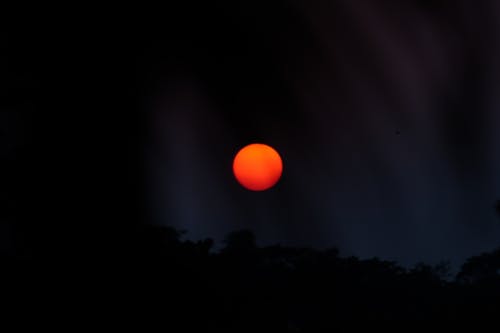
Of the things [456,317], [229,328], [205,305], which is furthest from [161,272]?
[456,317]

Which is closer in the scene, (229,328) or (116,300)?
(116,300)

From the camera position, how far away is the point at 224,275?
1036 cm

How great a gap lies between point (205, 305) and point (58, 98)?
143 inches

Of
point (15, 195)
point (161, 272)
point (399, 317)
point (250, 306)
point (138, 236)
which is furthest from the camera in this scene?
point (399, 317)

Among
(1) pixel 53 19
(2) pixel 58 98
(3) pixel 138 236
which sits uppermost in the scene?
(1) pixel 53 19

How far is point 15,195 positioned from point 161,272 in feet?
7.72

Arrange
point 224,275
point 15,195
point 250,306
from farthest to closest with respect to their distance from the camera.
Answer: point 224,275 < point 250,306 < point 15,195

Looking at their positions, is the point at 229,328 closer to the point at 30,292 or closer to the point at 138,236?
the point at 138,236

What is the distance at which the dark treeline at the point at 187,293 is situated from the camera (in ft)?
21.4

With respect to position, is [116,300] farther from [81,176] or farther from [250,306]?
[250,306]

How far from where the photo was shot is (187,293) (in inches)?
323

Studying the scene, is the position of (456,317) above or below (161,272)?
above

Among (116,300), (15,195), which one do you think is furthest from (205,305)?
(15,195)

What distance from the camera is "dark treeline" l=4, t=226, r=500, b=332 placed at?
651cm
